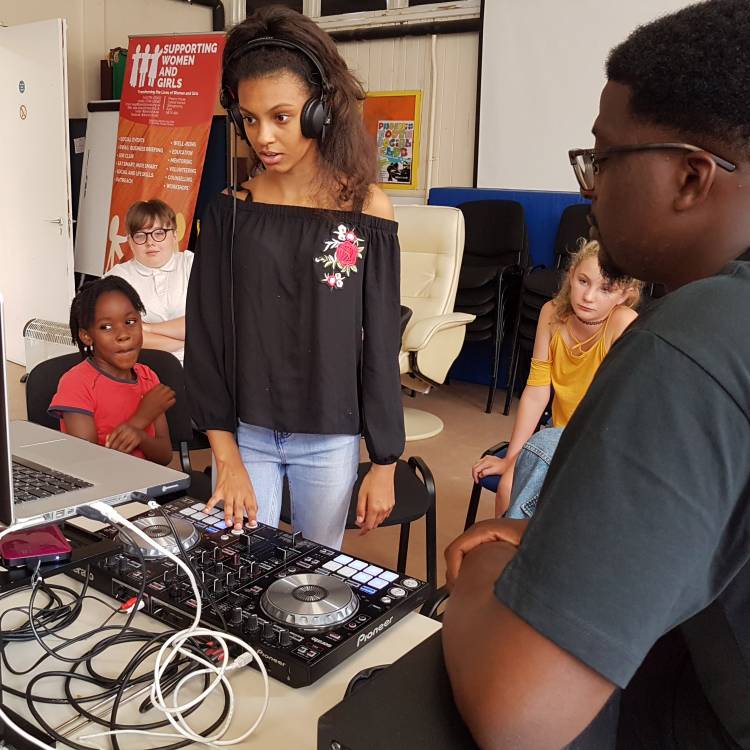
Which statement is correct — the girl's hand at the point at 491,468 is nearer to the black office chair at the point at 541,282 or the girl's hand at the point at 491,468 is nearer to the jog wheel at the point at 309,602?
the jog wheel at the point at 309,602

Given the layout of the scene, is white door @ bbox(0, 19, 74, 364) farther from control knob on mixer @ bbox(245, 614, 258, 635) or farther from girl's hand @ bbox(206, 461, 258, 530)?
control knob on mixer @ bbox(245, 614, 258, 635)

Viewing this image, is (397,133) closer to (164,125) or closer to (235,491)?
(164,125)

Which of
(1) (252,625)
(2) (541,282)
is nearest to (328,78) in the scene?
(1) (252,625)

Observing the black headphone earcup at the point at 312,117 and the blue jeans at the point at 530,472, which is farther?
the blue jeans at the point at 530,472

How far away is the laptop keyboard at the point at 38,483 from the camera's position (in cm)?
88

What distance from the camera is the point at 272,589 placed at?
2.94 ft

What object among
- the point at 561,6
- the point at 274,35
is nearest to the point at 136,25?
the point at 561,6

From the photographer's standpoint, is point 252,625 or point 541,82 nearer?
point 252,625

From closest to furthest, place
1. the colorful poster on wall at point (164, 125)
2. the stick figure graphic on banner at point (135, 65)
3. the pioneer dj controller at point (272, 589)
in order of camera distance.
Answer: the pioneer dj controller at point (272, 589) → the colorful poster on wall at point (164, 125) → the stick figure graphic on banner at point (135, 65)

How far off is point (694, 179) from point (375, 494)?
1016mm

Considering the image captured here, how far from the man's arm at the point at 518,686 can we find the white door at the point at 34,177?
4877 mm

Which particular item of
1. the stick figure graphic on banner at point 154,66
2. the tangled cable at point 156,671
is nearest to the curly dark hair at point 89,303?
the tangled cable at point 156,671

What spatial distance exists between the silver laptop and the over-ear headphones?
0.66 meters

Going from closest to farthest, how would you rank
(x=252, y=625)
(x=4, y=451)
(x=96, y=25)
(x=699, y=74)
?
(x=699, y=74) → (x=4, y=451) → (x=252, y=625) → (x=96, y=25)
